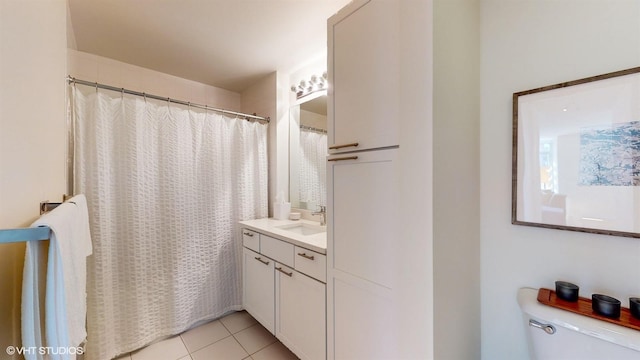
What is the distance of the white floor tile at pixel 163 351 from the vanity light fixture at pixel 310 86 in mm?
2292

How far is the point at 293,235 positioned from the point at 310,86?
1.34 metres

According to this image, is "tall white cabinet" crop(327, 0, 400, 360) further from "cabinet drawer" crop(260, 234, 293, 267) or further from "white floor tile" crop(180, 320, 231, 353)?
"white floor tile" crop(180, 320, 231, 353)

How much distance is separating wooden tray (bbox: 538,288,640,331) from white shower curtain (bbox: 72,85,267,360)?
2121 millimetres

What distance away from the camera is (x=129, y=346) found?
1.68 metres

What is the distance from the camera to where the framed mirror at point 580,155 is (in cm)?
85

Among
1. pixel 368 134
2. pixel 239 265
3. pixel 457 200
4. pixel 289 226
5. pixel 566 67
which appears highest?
pixel 566 67

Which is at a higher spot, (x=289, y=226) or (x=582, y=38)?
(x=582, y=38)

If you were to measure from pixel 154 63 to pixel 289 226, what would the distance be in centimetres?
193

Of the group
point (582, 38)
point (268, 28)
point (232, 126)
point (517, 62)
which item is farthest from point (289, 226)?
point (582, 38)

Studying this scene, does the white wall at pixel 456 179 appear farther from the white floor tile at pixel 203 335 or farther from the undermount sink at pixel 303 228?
the white floor tile at pixel 203 335

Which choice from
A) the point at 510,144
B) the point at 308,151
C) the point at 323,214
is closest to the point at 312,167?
the point at 308,151

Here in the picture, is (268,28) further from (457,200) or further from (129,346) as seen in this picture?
(129,346)

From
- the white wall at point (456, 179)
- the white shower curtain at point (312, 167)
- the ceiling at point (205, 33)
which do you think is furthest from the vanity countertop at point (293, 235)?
the ceiling at point (205, 33)

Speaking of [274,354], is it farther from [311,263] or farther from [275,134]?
[275,134]
